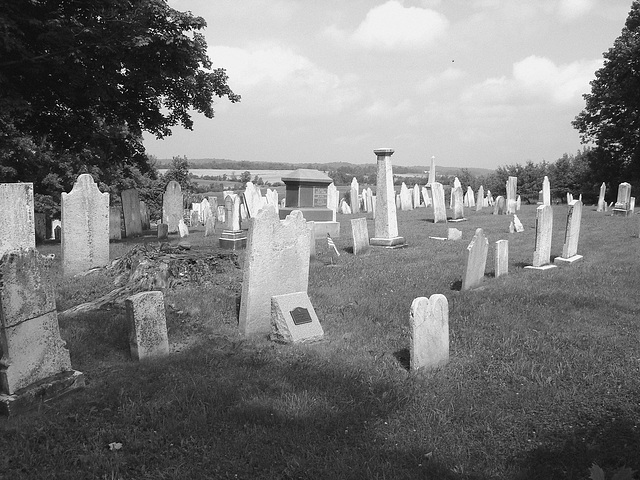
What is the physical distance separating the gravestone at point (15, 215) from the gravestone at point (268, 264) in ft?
17.5

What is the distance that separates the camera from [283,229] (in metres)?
6.87

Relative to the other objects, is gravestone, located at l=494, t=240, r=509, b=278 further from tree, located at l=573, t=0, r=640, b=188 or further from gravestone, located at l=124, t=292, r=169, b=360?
tree, located at l=573, t=0, r=640, b=188

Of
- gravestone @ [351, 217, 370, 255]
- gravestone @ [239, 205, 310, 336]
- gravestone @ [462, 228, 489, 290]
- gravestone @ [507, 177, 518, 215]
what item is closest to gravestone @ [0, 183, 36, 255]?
gravestone @ [239, 205, 310, 336]

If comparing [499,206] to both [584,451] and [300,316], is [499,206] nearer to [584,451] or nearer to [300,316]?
[300,316]

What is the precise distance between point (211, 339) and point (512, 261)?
27.0ft

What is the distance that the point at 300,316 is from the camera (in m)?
6.30

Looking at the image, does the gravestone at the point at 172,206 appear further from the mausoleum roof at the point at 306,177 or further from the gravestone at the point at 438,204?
the gravestone at the point at 438,204

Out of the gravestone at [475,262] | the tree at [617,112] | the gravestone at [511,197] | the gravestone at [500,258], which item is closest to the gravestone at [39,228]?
the gravestone at [475,262]

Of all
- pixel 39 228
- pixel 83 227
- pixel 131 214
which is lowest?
pixel 39 228

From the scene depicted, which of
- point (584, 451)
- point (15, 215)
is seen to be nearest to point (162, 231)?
point (15, 215)

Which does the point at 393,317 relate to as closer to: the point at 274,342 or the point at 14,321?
the point at 274,342

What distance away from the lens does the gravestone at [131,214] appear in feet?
56.9

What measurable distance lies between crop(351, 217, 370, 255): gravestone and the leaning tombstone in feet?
30.0

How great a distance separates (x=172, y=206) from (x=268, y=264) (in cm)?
1391
